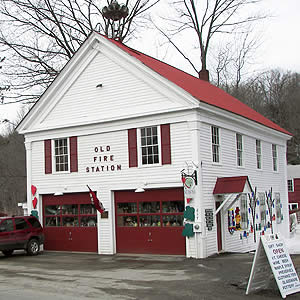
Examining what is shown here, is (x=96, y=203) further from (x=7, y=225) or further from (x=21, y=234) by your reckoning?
(x=7, y=225)

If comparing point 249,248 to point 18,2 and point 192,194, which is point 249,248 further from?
point 18,2

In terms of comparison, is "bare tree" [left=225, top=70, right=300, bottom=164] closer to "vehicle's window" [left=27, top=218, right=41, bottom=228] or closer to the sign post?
"vehicle's window" [left=27, top=218, right=41, bottom=228]

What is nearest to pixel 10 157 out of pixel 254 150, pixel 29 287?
pixel 254 150

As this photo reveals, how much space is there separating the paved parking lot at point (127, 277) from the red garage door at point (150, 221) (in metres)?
0.58

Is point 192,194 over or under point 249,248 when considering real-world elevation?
over

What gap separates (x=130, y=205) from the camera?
20.4 meters

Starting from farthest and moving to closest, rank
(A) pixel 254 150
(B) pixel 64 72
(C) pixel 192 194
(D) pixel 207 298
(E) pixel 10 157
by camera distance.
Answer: (E) pixel 10 157, (A) pixel 254 150, (B) pixel 64 72, (C) pixel 192 194, (D) pixel 207 298

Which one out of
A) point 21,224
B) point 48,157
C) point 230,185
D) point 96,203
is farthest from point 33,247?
point 230,185

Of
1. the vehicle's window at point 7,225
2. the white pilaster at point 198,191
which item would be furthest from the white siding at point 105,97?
the vehicle's window at point 7,225

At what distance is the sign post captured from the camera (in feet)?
36.6

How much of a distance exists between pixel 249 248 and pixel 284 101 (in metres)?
42.0

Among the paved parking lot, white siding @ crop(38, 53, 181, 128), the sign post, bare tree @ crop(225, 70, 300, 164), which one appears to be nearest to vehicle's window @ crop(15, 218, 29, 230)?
the paved parking lot

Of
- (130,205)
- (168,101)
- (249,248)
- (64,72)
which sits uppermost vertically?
(64,72)

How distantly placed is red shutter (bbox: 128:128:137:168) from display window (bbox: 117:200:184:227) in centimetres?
169
